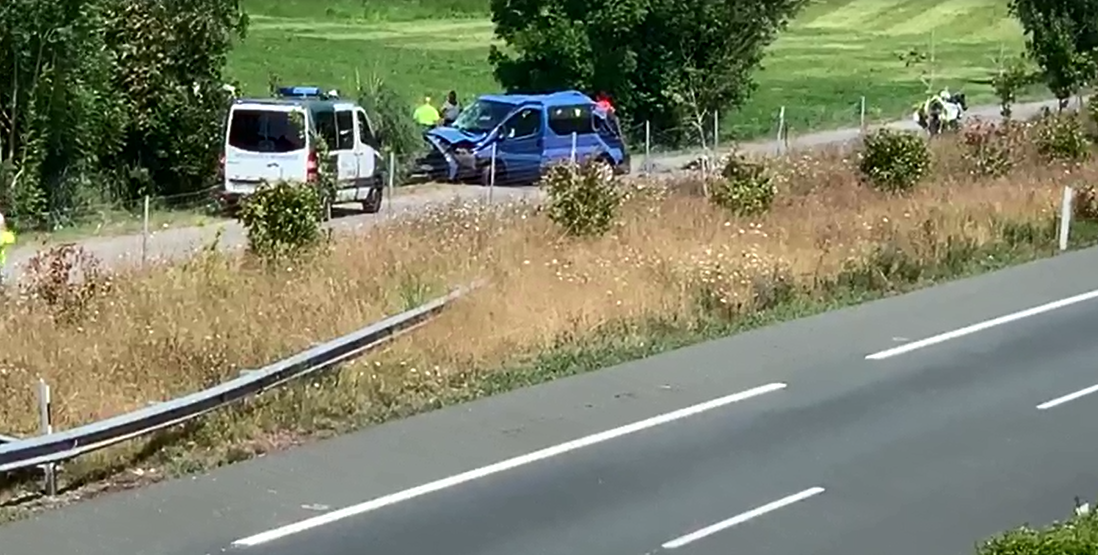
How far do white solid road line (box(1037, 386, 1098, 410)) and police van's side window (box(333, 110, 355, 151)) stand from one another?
16.4 meters

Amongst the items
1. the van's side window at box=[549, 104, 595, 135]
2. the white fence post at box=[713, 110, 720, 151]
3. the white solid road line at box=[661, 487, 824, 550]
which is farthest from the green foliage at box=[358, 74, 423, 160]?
the white solid road line at box=[661, 487, 824, 550]

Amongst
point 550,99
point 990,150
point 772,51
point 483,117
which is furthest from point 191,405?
point 772,51

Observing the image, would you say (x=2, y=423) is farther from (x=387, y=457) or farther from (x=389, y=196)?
(x=389, y=196)

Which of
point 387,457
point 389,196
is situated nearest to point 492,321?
point 387,457

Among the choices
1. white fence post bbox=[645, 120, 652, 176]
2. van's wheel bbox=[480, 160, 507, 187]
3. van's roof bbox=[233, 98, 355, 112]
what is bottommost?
van's wheel bbox=[480, 160, 507, 187]

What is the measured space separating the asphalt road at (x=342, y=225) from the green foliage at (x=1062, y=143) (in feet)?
20.2

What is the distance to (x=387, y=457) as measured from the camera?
536 inches

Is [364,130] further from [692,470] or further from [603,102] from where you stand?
[692,470]

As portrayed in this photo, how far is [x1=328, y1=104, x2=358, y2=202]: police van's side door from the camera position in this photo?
1188 inches

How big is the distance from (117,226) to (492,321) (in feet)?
40.6

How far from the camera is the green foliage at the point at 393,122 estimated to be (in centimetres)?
3553

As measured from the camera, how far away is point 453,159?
35.1 m

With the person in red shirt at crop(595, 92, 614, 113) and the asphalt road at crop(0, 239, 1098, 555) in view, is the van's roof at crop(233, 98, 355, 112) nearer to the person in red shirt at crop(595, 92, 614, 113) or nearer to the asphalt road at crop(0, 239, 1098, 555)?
the person in red shirt at crop(595, 92, 614, 113)

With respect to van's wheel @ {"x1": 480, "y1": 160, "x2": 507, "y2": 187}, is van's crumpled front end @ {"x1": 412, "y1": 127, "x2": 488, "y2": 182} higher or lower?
higher
